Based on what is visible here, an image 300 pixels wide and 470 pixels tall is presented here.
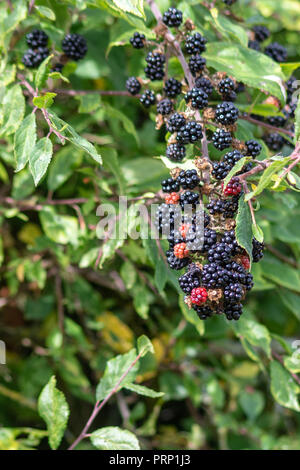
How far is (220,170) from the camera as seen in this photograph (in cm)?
99

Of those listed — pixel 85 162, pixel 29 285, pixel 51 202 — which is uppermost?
pixel 85 162

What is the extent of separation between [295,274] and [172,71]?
2.61 ft

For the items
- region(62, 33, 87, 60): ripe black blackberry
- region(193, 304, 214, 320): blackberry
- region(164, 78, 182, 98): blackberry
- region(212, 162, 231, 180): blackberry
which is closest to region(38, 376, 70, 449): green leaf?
region(193, 304, 214, 320): blackberry

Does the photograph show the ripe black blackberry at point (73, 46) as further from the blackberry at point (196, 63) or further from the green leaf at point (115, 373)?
Result: the green leaf at point (115, 373)

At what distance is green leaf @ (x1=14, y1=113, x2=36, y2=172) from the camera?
1.11 m

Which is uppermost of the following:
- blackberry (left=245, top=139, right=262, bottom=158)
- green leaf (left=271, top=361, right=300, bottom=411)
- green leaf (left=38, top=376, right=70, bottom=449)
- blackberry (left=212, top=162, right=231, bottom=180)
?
blackberry (left=212, top=162, right=231, bottom=180)

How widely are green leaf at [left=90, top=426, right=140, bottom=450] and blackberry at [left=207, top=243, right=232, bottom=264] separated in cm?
54

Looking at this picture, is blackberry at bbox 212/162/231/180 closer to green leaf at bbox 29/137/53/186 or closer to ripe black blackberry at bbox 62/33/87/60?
green leaf at bbox 29/137/53/186

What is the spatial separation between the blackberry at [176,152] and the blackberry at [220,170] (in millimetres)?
147

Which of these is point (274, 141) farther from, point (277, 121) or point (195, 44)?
point (195, 44)

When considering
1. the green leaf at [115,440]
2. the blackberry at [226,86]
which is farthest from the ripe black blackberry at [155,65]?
the green leaf at [115,440]

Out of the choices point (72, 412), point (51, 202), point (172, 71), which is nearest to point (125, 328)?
point (72, 412)

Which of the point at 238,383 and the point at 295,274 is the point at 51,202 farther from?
the point at 238,383

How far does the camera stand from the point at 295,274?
5.48 feet
